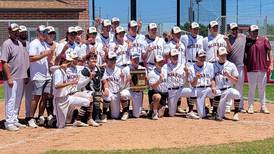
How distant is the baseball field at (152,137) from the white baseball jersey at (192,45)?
165 centimetres

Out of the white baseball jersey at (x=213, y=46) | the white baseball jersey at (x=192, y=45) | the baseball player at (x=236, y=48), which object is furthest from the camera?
the baseball player at (x=236, y=48)

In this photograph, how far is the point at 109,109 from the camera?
444 inches

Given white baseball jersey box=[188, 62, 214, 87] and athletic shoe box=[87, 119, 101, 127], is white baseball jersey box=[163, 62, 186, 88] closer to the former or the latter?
white baseball jersey box=[188, 62, 214, 87]

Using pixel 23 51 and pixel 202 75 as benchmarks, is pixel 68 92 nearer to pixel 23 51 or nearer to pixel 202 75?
pixel 23 51

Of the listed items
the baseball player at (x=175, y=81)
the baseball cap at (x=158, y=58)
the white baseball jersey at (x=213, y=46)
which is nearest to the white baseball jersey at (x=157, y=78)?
the baseball player at (x=175, y=81)

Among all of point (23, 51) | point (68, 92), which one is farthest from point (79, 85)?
point (23, 51)

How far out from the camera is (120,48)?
11016 mm

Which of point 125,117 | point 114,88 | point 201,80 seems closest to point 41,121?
point 114,88

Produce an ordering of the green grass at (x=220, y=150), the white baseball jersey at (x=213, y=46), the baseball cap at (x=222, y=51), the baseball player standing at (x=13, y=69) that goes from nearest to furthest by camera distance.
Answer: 1. the green grass at (x=220, y=150)
2. the baseball player standing at (x=13, y=69)
3. the baseball cap at (x=222, y=51)
4. the white baseball jersey at (x=213, y=46)

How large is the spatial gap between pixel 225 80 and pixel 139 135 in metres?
2.80

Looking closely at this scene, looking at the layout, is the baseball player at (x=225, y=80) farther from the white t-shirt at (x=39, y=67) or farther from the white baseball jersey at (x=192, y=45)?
the white t-shirt at (x=39, y=67)

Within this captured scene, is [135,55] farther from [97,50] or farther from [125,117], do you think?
[125,117]

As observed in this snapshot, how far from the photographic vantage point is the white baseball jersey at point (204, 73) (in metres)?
11.0

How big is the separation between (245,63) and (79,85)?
4309mm
